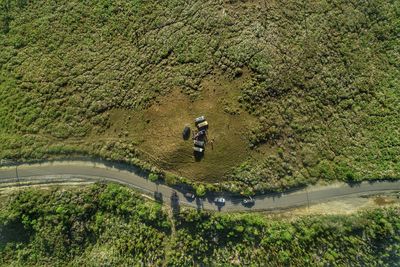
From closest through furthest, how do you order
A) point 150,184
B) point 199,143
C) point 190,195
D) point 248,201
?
point 199,143 < point 248,201 < point 190,195 < point 150,184

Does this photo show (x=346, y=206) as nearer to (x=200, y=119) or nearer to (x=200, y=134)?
(x=200, y=134)

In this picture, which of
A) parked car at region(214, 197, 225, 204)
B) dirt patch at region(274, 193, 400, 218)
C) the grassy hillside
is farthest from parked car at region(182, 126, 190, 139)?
Answer: dirt patch at region(274, 193, 400, 218)

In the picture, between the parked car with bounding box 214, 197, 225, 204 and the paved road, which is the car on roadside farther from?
the paved road

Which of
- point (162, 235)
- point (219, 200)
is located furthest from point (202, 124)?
point (162, 235)

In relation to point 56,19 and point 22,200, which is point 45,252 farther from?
point 56,19

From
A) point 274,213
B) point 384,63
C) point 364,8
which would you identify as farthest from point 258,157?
point 364,8

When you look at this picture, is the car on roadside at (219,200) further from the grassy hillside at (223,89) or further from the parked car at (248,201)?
the parked car at (248,201)
